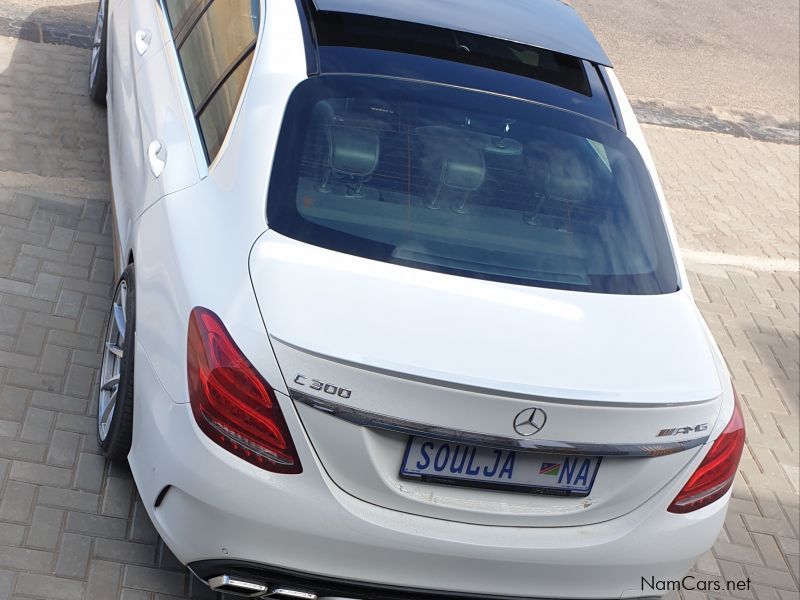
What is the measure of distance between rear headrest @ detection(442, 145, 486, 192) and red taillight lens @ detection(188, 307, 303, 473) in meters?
0.92

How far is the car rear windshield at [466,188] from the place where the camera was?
123 inches

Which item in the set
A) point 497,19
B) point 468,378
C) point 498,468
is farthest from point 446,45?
point 498,468

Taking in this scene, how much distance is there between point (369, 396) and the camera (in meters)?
2.69

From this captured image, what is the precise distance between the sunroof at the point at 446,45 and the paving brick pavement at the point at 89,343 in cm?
170

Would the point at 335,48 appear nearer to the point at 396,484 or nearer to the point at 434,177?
the point at 434,177

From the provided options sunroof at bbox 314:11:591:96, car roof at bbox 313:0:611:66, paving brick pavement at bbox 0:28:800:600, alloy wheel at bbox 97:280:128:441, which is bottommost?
paving brick pavement at bbox 0:28:800:600

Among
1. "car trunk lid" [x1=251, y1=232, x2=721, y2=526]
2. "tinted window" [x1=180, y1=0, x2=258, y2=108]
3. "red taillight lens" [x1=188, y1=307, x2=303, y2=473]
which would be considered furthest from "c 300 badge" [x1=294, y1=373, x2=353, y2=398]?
"tinted window" [x1=180, y1=0, x2=258, y2=108]

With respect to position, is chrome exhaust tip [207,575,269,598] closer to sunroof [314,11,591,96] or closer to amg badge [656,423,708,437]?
amg badge [656,423,708,437]

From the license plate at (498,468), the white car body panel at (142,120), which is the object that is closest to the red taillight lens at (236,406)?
the license plate at (498,468)

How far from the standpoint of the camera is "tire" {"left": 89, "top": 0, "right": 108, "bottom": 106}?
5828 millimetres

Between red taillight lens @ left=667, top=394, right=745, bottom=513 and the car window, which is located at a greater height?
the car window

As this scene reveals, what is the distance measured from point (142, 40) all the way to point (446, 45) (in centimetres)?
151

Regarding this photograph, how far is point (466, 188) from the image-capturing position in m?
3.35

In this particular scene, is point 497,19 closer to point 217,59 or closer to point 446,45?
point 446,45
